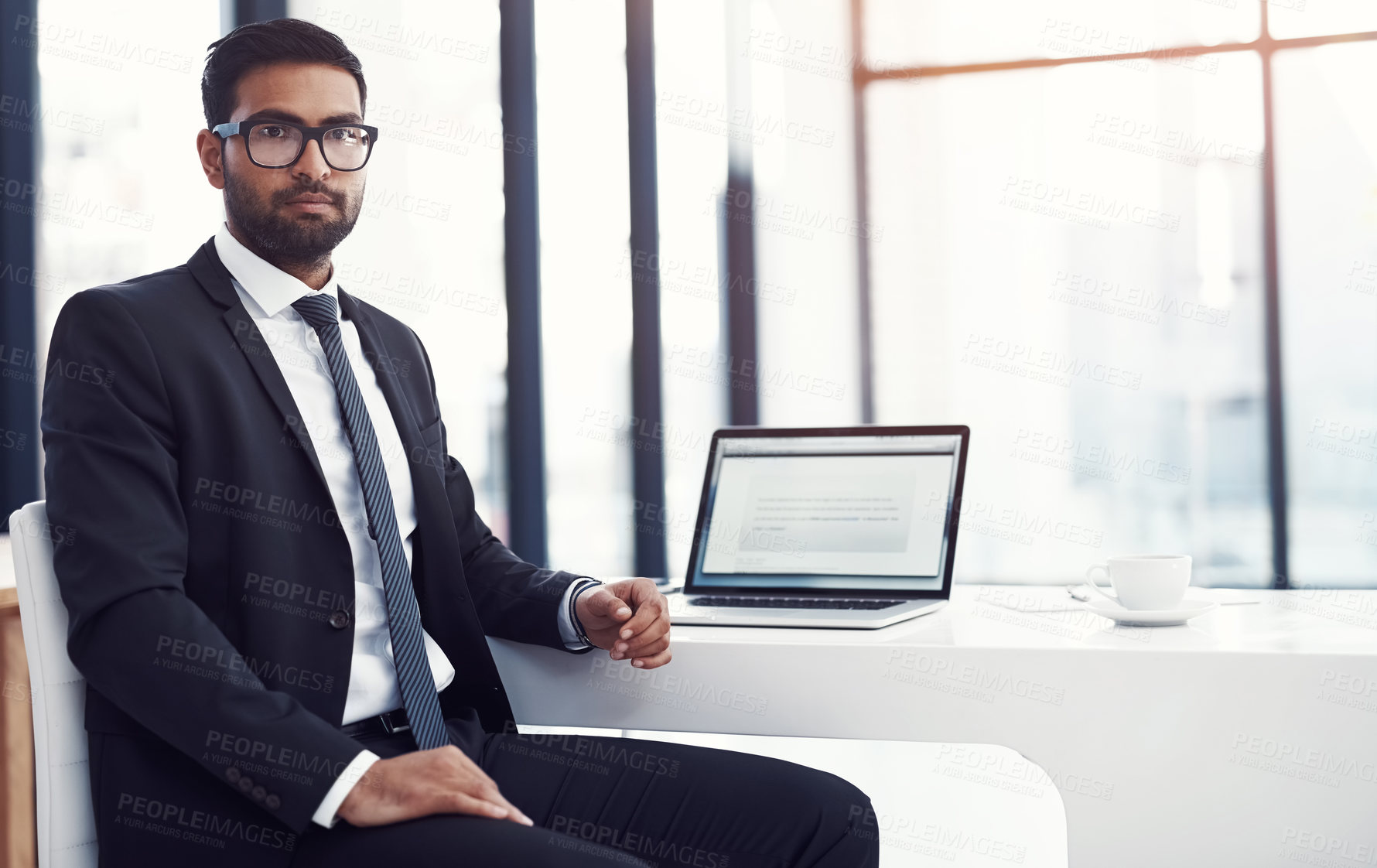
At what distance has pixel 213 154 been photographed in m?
1.37

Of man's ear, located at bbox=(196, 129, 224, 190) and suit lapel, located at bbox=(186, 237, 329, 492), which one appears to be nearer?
suit lapel, located at bbox=(186, 237, 329, 492)

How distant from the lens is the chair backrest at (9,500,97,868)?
43.9 inches

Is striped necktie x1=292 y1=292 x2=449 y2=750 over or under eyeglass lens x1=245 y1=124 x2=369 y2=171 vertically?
under

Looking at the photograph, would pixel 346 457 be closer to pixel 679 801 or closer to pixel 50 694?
pixel 50 694

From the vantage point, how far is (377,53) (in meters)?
2.94

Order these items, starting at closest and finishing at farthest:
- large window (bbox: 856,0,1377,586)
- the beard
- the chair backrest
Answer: the chair backrest < the beard < large window (bbox: 856,0,1377,586)

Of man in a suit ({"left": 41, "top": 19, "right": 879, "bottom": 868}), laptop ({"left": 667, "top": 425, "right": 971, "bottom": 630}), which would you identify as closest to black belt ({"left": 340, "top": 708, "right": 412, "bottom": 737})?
man in a suit ({"left": 41, "top": 19, "right": 879, "bottom": 868})

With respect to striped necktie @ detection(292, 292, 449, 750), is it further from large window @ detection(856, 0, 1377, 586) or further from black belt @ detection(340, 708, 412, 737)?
large window @ detection(856, 0, 1377, 586)

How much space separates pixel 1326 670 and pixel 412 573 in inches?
43.4

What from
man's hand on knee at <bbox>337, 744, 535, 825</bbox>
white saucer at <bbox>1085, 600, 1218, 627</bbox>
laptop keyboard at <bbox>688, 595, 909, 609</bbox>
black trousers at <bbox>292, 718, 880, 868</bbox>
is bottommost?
black trousers at <bbox>292, 718, 880, 868</bbox>

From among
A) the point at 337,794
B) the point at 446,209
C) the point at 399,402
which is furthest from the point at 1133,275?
A: the point at 337,794

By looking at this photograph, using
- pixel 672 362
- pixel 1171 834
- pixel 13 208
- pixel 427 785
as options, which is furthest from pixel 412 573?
pixel 13 208

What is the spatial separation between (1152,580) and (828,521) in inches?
19.8

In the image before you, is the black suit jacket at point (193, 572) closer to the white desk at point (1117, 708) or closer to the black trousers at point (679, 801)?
the black trousers at point (679, 801)
